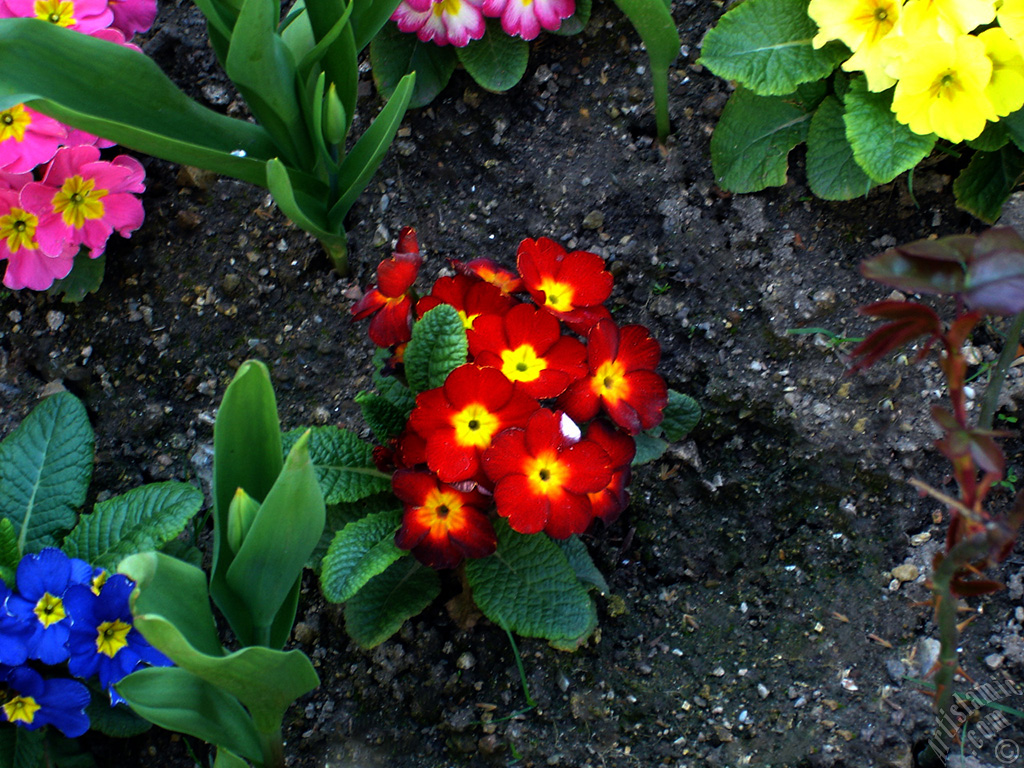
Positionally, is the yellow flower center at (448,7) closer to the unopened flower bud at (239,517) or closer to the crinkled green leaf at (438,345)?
the crinkled green leaf at (438,345)

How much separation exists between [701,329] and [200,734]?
40.5 inches

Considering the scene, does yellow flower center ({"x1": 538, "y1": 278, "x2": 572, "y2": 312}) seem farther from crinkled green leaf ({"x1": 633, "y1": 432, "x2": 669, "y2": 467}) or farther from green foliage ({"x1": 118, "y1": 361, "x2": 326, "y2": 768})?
green foliage ({"x1": 118, "y1": 361, "x2": 326, "y2": 768})

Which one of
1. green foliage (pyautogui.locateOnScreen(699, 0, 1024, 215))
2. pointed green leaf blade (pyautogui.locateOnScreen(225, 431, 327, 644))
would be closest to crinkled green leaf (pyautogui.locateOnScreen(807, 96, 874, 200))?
green foliage (pyautogui.locateOnScreen(699, 0, 1024, 215))

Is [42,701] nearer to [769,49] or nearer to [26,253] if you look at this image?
[26,253]

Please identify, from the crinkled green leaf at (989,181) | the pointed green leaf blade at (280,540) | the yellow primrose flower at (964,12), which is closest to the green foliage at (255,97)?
the pointed green leaf blade at (280,540)

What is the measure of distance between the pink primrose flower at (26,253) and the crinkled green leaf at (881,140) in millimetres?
Answer: 1400

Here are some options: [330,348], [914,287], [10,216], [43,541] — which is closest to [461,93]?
[330,348]

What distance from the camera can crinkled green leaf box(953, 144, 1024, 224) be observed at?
153cm

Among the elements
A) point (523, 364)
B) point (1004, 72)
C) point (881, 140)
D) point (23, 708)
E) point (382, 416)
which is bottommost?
point (23, 708)

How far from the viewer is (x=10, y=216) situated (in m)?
1.60

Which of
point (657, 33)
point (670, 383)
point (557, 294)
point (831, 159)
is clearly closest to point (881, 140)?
point (831, 159)

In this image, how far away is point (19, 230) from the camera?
1.61m

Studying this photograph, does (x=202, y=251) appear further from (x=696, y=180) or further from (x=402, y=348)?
(x=696, y=180)

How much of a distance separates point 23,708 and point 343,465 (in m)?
0.55
